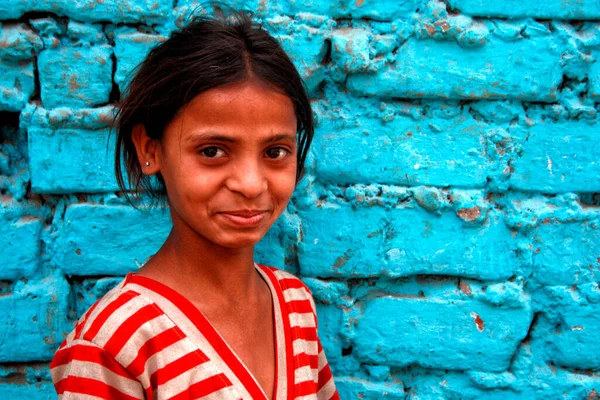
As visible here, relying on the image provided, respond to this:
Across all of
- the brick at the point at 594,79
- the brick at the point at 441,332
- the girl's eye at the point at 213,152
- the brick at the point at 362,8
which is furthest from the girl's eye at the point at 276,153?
the brick at the point at 594,79

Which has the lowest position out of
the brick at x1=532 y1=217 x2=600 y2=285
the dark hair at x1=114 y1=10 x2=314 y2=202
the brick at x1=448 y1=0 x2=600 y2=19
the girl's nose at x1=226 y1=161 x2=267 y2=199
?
the brick at x1=532 y1=217 x2=600 y2=285

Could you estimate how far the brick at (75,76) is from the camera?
4.83 feet

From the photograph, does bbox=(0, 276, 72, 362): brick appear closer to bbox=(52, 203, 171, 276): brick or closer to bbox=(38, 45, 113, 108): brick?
bbox=(52, 203, 171, 276): brick

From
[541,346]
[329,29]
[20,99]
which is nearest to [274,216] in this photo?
[329,29]

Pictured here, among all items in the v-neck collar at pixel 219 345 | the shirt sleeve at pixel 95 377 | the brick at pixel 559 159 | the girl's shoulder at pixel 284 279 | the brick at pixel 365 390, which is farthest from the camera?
the brick at pixel 365 390

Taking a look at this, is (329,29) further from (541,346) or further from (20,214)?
(541,346)

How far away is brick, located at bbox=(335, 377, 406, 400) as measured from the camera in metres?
1.67

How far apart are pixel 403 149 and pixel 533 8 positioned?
0.50 m

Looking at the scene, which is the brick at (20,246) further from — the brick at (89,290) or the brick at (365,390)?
the brick at (365,390)

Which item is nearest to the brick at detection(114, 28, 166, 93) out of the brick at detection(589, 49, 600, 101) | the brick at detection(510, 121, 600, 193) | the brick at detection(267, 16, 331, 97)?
the brick at detection(267, 16, 331, 97)

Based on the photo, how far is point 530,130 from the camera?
153 cm

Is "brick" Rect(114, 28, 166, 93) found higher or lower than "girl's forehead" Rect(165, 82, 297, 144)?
higher

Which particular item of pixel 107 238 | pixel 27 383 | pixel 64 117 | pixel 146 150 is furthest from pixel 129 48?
pixel 27 383

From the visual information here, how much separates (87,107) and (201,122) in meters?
0.56
